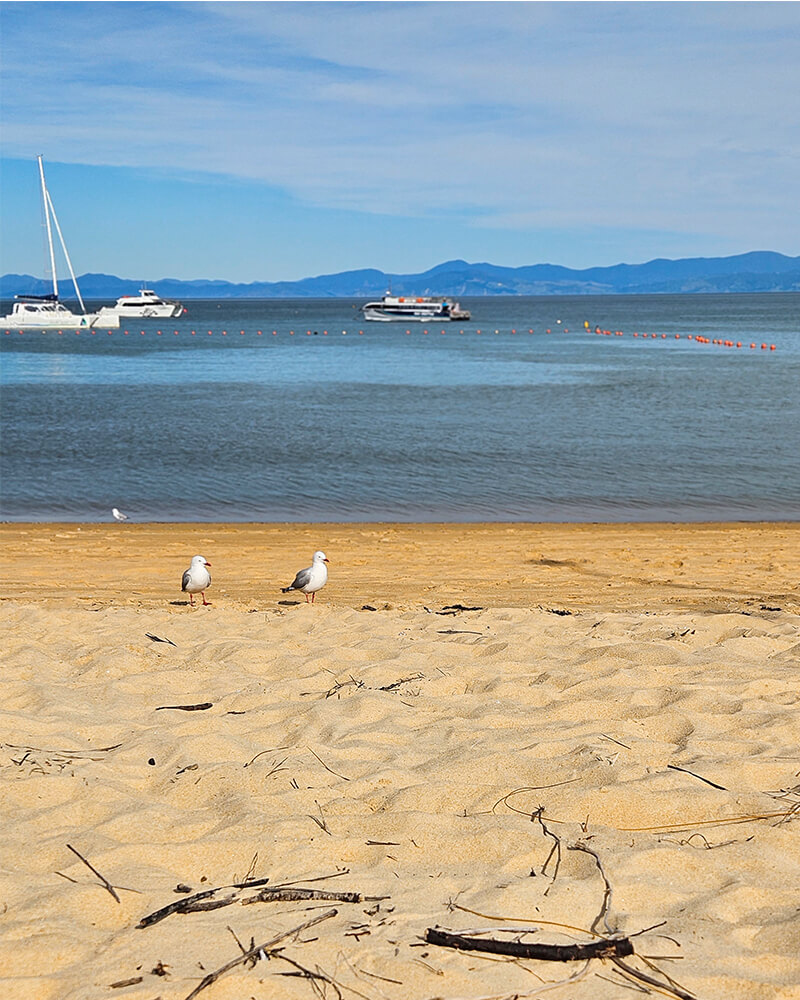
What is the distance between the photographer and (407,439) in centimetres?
2666

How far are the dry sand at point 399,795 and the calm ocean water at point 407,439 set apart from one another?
1051 cm

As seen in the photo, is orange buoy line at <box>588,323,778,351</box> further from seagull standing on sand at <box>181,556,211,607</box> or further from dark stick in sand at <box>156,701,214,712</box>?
dark stick in sand at <box>156,701,214,712</box>

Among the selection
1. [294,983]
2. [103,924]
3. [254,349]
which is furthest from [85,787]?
[254,349]

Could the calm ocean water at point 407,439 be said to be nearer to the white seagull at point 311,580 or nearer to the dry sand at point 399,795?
the white seagull at point 311,580

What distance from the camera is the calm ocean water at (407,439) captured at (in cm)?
1862

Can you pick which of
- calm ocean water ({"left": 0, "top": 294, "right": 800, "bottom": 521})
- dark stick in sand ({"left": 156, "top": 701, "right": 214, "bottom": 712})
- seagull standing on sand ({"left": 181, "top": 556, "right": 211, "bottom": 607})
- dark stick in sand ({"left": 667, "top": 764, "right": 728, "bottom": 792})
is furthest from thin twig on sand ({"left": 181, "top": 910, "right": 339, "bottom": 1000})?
calm ocean water ({"left": 0, "top": 294, "right": 800, "bottom": 521})

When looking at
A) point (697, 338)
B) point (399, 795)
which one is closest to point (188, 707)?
point (399, 795)

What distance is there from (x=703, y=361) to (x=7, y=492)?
4378 centimetres

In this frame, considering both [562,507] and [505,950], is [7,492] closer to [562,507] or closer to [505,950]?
[562,507]

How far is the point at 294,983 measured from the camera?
110 inches

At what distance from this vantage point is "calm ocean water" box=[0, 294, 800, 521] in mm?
18625

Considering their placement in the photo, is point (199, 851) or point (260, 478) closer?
point (199, 851)

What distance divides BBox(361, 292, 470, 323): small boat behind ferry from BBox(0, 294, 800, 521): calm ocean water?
51058 millimetres

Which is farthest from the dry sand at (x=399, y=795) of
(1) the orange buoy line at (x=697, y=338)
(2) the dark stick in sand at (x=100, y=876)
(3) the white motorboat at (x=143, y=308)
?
(3) the white motorboat at (x=143, y=308)
